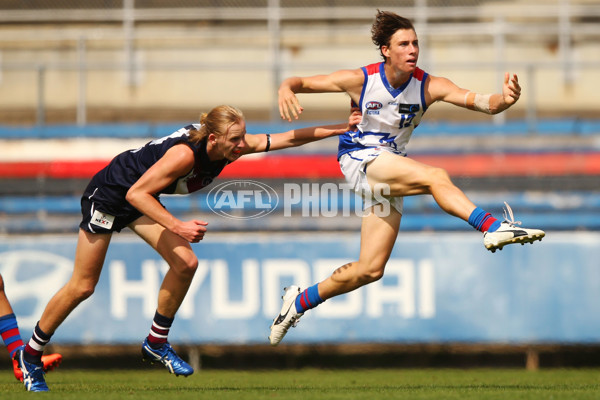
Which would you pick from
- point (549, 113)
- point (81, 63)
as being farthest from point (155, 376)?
point (549, 113)

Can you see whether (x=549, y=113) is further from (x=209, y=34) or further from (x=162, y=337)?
(x=162, y=337)

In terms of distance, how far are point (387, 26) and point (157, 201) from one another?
186 cm

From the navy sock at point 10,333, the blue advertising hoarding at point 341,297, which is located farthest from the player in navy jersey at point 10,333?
the blue advertising hoarding at point 341,297

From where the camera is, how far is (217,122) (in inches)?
211

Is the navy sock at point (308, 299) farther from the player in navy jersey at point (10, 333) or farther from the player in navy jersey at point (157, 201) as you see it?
the player in navy jersey at point (10, 333)

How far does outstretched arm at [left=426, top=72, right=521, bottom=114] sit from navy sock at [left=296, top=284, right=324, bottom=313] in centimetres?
147

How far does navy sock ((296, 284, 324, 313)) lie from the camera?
6.00 m

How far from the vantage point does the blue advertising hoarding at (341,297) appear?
802 centimetres

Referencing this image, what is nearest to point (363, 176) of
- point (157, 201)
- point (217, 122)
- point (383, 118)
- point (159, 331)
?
point (383, 118)

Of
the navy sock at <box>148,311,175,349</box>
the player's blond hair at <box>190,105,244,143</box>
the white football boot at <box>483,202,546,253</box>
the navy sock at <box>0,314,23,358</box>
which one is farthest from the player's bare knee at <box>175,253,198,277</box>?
Result: the white football boot at <box>483,202,546,253</box>

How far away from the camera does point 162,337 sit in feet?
18.5

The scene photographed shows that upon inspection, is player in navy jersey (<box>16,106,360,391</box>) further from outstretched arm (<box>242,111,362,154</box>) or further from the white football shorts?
the white football shorts

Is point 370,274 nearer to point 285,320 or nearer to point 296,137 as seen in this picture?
point 285,320

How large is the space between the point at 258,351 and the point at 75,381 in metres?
1.98
